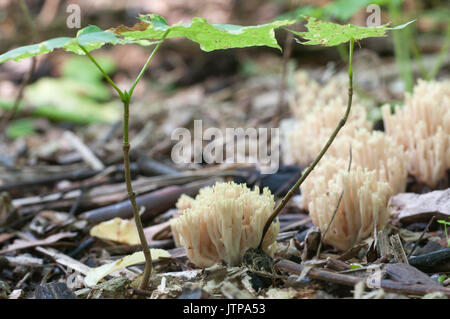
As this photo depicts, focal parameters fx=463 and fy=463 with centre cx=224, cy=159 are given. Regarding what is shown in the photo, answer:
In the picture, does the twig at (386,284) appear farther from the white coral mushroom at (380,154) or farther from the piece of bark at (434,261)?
the white coral mushroom at (380,154)

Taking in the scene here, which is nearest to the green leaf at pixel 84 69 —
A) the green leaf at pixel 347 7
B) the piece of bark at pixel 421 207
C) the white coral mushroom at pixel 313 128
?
the green leaf at pixel 347 7

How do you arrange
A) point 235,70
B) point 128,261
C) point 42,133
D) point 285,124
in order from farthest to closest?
point 235,70 < point 42,133 < point 285,124 < point 128,261

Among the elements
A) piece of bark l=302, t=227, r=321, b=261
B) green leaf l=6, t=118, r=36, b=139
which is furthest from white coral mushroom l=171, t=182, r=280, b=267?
green leaf l=6, t=118, r=36, b=139

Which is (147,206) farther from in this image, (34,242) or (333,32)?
(333,32)

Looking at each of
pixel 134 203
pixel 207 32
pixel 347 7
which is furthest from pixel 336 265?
pixel 347 7

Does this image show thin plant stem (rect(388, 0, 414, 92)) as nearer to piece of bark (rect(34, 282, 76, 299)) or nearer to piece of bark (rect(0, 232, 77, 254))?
piece of bark (rect(0, 232, 77, 254))

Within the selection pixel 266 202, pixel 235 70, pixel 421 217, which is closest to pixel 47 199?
pixel 266 202
